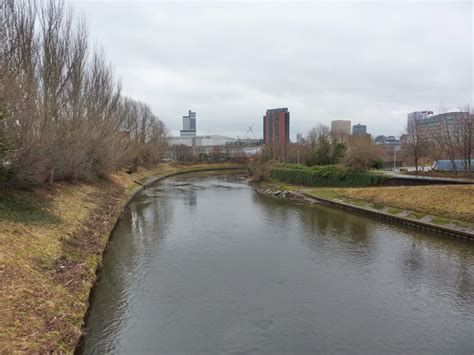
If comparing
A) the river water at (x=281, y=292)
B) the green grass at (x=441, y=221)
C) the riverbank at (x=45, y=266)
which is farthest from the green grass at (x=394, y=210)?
→ the riverbank at (x=45, y=266)

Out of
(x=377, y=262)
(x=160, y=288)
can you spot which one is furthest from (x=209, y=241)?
(x=377, y=262)

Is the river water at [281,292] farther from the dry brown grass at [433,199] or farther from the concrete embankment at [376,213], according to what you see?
the dry brown grass at [433,199]

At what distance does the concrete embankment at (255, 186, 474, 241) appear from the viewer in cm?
1893

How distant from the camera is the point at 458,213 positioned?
20453mm

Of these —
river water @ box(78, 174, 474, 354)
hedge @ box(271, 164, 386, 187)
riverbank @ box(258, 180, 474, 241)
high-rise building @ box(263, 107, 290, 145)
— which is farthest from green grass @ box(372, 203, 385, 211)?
high-rise building @ box(263, 107, 290, 145)

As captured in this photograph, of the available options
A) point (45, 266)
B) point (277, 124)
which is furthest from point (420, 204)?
point (277, 124)

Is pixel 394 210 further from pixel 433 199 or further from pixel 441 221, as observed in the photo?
pixel 441 221

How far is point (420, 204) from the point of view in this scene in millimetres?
23656

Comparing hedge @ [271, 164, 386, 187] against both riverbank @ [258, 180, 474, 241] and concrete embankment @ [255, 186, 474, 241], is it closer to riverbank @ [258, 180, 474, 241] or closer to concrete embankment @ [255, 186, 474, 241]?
riverbank @ [258, 180, 474, 241]

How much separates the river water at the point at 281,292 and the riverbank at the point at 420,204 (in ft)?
4.29

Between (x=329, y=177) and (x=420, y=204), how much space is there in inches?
617

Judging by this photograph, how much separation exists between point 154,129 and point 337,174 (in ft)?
157

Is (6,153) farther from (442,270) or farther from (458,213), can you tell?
(458,213)

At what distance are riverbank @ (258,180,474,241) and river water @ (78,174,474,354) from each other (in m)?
1.31
